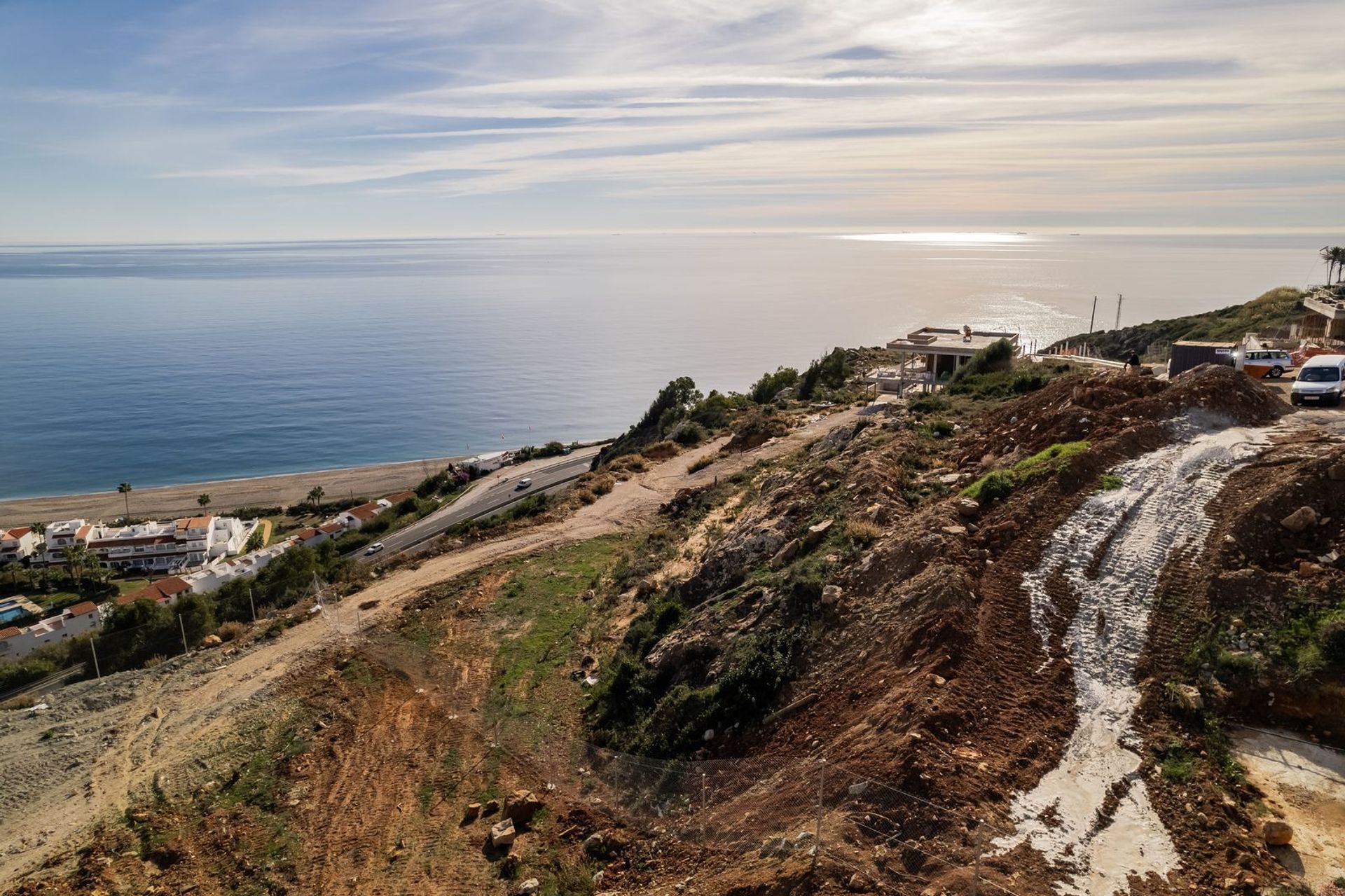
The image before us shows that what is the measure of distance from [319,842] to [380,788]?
1.25 meters

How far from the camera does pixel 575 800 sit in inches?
442

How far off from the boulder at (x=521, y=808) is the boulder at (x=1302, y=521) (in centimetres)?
1218

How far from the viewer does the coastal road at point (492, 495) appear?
42375 mm

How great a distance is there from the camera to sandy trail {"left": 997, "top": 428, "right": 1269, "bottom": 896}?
7414 millimetres

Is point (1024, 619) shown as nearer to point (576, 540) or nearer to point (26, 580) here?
point (576, 540)

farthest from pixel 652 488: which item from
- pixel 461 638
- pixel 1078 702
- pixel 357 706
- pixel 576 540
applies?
pixel 1078 702

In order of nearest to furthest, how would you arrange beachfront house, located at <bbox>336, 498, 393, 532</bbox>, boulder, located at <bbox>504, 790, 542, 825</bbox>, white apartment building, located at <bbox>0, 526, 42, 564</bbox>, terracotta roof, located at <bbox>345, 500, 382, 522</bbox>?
boulder, located at <bbox>504, 790, 542, 825</bbox>
white apartment building, located at <bbox>0, 526, 42, 564</bbox>
beachfront house, located at <bbox>336, 498, 393, 532</bbox>
terracotta roof, located at <bbox>345, 500, 382, 522</bbox>

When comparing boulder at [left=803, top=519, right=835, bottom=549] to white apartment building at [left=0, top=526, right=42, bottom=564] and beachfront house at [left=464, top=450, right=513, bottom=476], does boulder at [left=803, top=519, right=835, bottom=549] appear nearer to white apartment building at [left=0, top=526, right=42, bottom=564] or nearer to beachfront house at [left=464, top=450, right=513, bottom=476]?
beachfront house at [left=464, top=450, right=513, bottom=476]

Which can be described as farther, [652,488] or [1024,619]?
[652,488]

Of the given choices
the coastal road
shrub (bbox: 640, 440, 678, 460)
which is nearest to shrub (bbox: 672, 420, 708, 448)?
shrub (bbox: 640, 440, 678, 460)

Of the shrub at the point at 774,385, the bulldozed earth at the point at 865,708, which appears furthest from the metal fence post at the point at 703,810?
the shrub at the point at 774,385

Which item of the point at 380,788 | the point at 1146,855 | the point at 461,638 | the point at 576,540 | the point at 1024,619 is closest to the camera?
the point at 1146,855

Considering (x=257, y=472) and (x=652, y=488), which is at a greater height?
(x=652, y=488)

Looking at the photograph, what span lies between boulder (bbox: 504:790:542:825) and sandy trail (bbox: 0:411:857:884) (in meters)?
6.60
